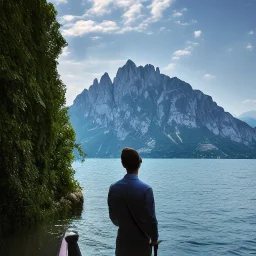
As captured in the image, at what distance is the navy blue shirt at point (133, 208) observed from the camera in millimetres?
5230

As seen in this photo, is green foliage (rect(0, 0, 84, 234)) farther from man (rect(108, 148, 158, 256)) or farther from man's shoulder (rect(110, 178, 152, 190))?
man (rect(108, 148, 158, 256))

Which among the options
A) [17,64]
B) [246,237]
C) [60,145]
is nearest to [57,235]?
[17,64]

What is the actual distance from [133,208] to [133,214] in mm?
100

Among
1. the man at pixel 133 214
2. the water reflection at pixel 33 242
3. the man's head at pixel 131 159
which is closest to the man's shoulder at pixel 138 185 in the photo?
the man at pixel 133 214

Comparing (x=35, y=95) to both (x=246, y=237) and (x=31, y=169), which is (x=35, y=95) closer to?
(x=31, y=169)

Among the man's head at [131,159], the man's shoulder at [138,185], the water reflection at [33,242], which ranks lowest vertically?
the water reflection at [33,242]

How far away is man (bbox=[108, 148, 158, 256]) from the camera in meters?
5.24

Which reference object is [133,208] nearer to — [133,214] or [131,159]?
[133,214]

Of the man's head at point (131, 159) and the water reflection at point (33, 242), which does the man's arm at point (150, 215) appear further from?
the water reflection at point (33, 242)

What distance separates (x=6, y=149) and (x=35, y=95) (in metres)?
2.55

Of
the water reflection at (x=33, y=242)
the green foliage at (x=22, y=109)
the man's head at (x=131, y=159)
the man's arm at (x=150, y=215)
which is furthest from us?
the water reflection at (x=33, y=242)

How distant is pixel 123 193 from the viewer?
5.34 m

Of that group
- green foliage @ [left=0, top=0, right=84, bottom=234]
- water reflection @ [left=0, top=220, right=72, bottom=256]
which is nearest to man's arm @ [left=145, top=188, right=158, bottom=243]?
green foliage @ [left=0, top=0, right=84, bottom=234]

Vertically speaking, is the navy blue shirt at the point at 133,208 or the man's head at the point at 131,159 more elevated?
the man's head at the point at 131,159
